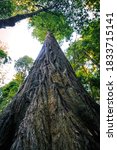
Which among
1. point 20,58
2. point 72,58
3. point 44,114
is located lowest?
point 44,114

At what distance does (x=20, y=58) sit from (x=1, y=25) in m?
12.8

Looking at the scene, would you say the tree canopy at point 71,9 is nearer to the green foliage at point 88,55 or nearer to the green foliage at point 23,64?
the green foliage at point 88,55

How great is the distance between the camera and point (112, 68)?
3473 mm

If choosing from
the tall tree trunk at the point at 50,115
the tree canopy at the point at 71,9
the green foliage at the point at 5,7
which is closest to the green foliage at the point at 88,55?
the tree canopy at the point at 71,9

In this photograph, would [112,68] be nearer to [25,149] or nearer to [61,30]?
[25,149]

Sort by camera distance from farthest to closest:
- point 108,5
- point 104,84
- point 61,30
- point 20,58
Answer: point 20,58, point 61,30, point 108,5, point 104,84

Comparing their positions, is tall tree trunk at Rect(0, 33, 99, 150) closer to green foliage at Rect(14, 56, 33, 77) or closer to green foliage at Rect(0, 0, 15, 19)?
green foliage at Rect(0, 0, 15, 19)

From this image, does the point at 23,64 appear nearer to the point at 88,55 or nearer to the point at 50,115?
the point at 88,55

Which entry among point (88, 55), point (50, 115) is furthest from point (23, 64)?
point (50, 115)

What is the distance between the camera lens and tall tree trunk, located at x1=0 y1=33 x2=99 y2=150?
3.68 m

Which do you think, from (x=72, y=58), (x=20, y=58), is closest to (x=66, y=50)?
(x=72, y=58)

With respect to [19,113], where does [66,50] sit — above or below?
above

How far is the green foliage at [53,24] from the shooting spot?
12398 mm

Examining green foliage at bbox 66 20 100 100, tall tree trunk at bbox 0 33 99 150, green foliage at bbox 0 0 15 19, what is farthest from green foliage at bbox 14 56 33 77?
tall tree trunk at bbox 0 33 99 150
